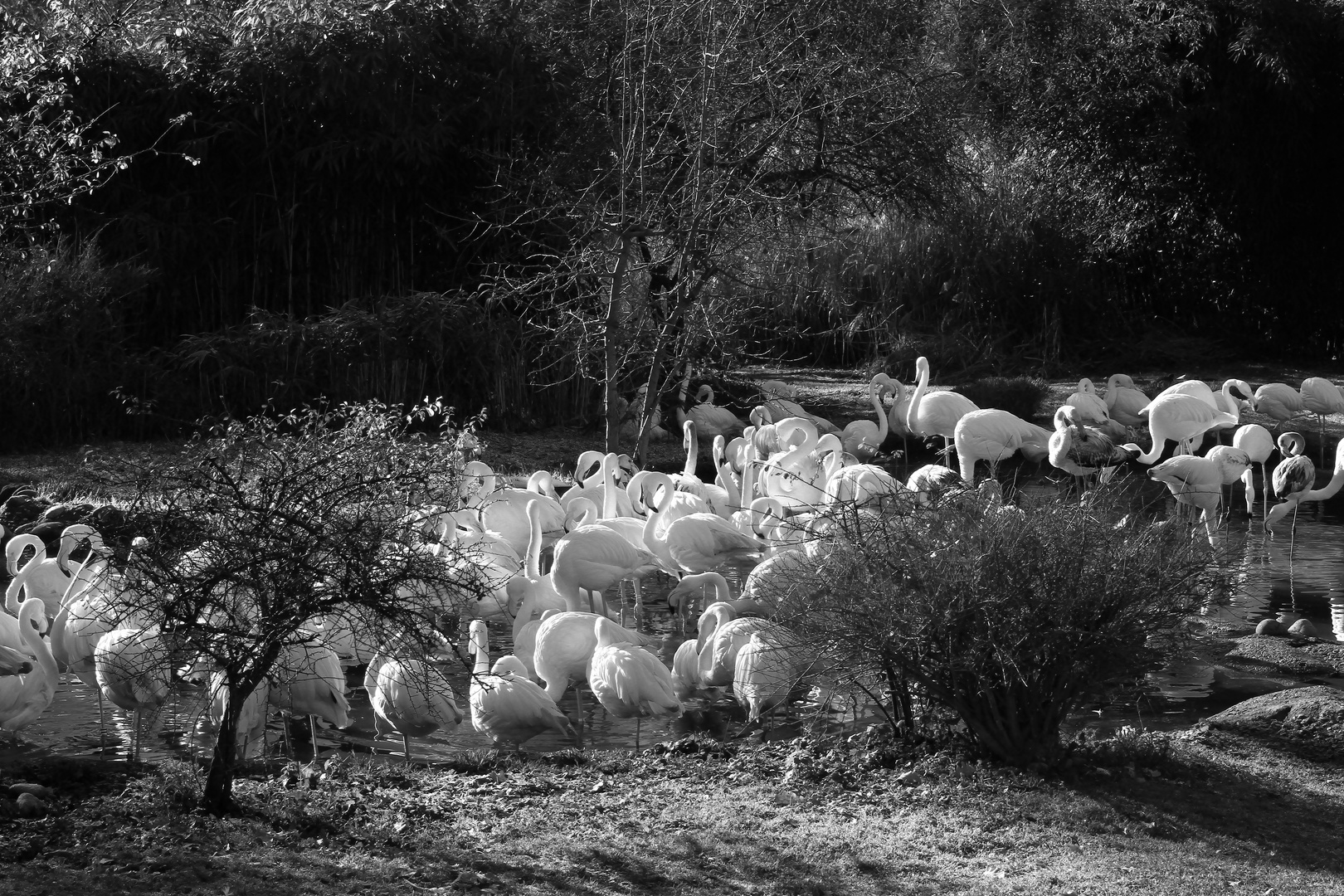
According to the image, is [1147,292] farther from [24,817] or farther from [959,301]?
[24,817]

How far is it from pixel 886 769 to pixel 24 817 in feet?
9.35

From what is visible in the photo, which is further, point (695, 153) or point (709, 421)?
point (709, 421)

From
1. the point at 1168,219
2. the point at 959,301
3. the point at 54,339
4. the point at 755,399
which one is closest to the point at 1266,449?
the point at 755,399

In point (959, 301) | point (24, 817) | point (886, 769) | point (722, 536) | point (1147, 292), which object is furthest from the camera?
point (1147, 292)

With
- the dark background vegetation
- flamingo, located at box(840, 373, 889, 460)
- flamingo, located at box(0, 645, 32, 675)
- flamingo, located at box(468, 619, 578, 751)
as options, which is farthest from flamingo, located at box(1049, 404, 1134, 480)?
flamingo, located at box(0, 645, 32, 675)

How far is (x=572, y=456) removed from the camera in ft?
42.3

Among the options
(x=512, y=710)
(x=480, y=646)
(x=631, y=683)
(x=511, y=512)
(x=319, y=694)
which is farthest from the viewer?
(x=511, y=512)

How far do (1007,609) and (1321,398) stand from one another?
11.1 meters

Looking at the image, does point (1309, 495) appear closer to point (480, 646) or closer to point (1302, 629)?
point (1302, 629)

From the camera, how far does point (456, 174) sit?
14617 mm

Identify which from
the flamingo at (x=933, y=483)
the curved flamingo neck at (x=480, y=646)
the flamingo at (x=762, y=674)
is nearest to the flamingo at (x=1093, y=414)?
the flamingo at (x=933, y=483)

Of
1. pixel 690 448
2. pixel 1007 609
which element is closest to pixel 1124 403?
pixel 690 448

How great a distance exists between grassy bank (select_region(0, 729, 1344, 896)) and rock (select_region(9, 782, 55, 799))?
0.08 metres

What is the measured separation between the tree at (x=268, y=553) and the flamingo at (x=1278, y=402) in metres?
12.1
